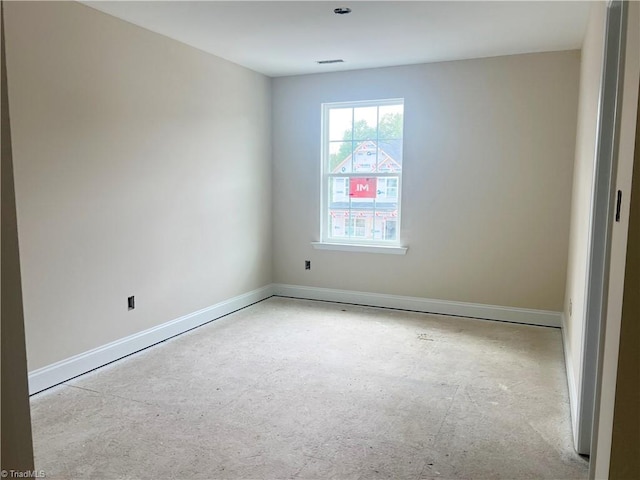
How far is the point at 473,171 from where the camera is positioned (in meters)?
4.56

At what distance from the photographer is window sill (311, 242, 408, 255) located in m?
4.93

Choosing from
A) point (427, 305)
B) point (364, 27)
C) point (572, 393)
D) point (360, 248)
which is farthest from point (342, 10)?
point (427, 305)

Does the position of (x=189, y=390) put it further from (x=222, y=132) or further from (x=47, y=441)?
(x=222, y=132)

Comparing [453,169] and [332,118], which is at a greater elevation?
[332,118]

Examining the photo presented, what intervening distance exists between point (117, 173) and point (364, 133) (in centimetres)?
257

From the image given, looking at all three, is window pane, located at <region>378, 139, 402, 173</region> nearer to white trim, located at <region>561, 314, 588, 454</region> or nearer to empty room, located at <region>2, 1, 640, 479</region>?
empty room, located at <region>2, 1, 640, 479</region>

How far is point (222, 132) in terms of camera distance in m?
4.55

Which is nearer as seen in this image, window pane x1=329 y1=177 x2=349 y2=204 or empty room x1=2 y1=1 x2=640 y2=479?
empty room x1=2 y1=1 x2=640 y2=479

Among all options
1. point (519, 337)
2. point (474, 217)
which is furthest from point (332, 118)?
point (519, 337)

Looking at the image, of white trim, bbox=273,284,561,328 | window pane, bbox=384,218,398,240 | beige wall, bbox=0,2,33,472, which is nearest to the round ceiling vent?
window pane, bbox=384,218,398,240

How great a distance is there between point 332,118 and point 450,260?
1.95 m

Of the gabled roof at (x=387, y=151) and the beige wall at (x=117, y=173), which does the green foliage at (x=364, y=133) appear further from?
the beige wall at (x=117, y=173)

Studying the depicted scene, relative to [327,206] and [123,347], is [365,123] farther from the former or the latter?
[123,347]

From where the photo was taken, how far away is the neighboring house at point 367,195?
495 cm
